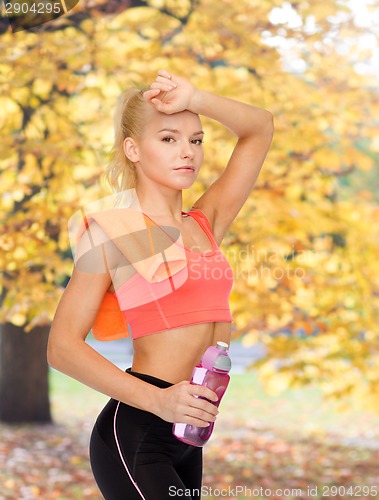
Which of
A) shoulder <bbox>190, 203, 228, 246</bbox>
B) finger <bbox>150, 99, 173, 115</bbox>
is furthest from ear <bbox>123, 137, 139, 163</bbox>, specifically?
shoulder <bbox>190, 203, 228, 246</bbox>

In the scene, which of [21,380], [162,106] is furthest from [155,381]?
[21,380]

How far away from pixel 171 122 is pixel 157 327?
1.69 ft

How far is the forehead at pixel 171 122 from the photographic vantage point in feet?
6.35

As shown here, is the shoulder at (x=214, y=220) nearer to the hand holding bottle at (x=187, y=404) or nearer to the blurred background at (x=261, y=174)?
the hand holding bottle at (x=187, y=404)

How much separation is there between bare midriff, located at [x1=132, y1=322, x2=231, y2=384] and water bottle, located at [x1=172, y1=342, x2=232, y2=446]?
121mm

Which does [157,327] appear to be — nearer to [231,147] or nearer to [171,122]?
[171,122]

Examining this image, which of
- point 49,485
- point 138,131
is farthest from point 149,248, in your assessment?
point 49,485

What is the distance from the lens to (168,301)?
1.83 m

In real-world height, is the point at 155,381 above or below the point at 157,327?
below

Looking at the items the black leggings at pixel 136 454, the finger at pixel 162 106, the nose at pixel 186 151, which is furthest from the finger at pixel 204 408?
the finger at pixel 162 106

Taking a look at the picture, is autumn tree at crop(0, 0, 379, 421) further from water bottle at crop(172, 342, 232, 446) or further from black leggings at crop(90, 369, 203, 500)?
water bottle at crop(172, 342, 232, 446)

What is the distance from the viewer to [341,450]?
23.6 ft

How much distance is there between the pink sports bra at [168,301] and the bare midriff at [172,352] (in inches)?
0.7

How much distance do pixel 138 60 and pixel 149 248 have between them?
9.95ft
